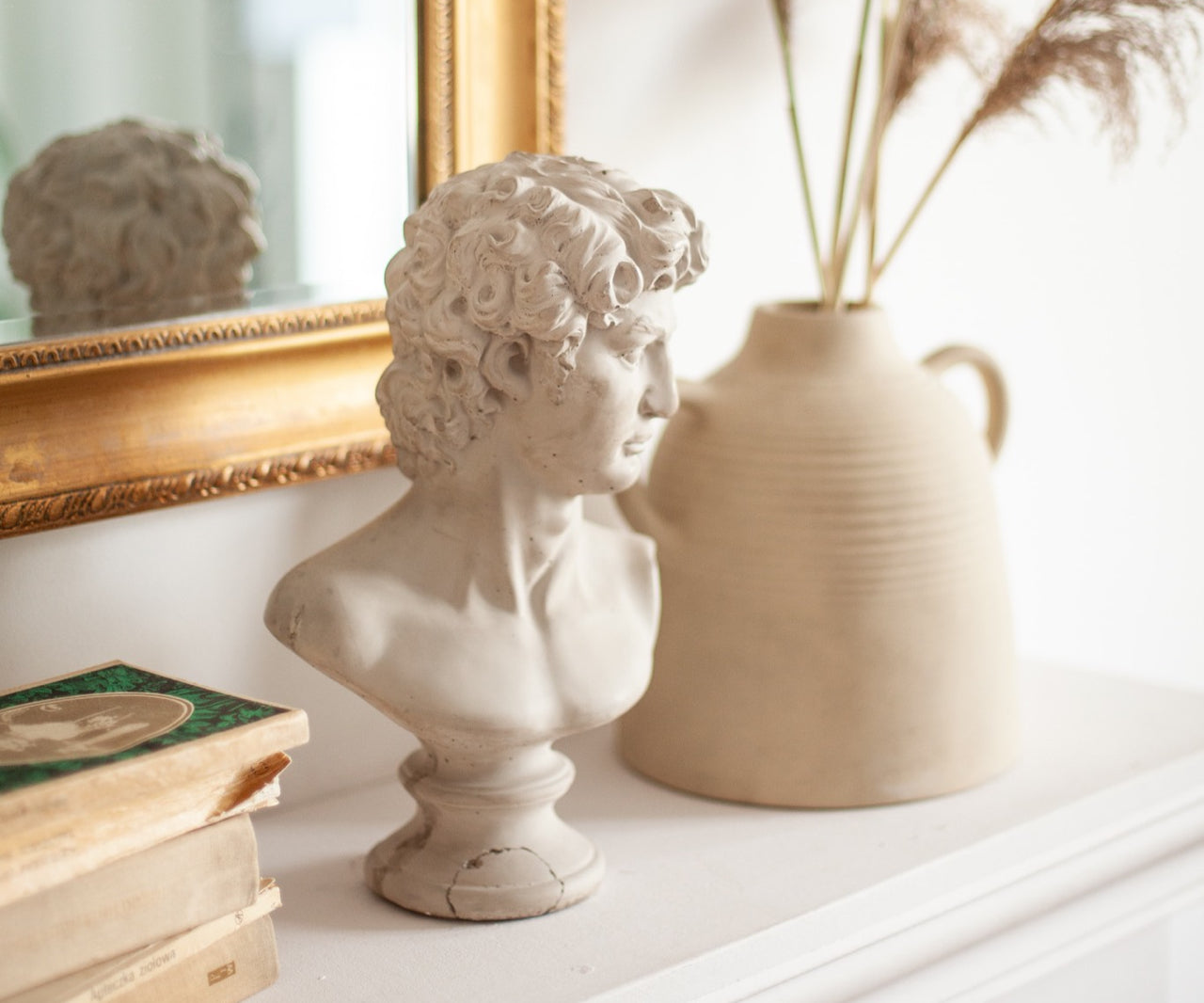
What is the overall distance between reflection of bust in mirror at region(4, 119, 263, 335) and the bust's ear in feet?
0.86

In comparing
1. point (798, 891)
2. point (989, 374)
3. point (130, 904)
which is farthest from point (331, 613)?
point (989, 374)

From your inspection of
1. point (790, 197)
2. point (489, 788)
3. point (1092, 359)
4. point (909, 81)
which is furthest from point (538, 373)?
point (1092, 359)

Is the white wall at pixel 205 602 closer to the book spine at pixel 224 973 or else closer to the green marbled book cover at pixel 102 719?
the green marbled book cover at pixel 102 719

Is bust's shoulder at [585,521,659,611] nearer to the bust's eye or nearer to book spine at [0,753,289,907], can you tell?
the bust's eye

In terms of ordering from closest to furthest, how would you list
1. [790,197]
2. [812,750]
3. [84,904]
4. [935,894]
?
1. [84,904]
2. [935,894]
3. [812,750]
4. [790,197]

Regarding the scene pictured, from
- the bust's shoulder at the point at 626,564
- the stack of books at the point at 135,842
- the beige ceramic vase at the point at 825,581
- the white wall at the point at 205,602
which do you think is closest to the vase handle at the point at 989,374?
the beige ceramic vase at the point at 825,581

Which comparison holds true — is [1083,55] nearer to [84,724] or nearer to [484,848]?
[484,848]

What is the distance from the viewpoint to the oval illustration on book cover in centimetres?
81

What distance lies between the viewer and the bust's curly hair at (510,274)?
90cm

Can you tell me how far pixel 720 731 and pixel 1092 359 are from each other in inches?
36.8

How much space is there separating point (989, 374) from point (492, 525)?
552 millimetres

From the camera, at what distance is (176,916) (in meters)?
0.83

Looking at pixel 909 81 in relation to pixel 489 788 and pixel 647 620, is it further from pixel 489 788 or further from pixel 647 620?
pixel 489 788

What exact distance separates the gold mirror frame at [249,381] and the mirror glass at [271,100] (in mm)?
20
